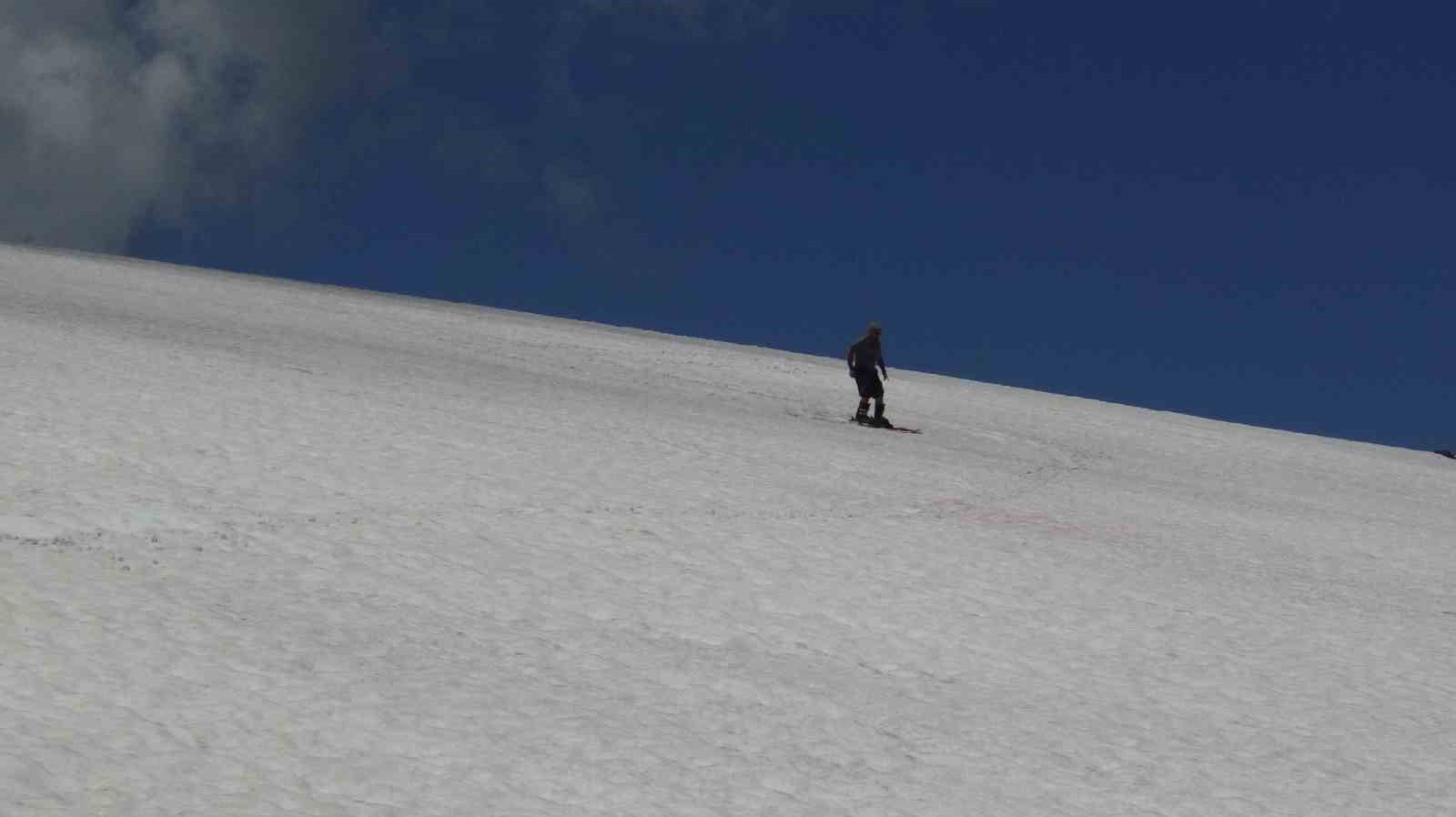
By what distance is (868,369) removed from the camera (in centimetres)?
2458

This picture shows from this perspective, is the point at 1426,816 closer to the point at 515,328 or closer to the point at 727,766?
the point at 727,766

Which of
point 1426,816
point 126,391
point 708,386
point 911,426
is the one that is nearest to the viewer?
point 1426,816

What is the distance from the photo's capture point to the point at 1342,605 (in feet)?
47.3

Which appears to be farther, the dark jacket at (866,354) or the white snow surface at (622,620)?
the dark jacket at (866,354)

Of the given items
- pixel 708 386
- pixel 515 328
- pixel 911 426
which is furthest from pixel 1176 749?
pixel 515 328

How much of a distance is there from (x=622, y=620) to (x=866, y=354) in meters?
14.9

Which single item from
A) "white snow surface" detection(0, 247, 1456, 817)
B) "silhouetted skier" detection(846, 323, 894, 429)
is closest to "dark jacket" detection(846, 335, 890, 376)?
"silhouetted skier" detection(846, 323, 894, 429)

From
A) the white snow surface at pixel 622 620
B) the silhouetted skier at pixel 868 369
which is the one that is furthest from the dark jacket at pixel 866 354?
the white snow surface at pixel 622 620

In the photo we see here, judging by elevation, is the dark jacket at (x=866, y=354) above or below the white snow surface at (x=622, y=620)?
above

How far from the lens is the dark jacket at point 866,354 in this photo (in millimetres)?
24234

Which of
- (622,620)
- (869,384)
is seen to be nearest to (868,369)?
(869,384)

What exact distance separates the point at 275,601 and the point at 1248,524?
1384 centimetres

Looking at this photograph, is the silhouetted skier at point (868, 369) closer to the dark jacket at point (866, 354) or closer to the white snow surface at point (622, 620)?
the dark jacket at point (866, 354)

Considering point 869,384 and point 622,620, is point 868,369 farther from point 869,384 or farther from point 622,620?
point 622,620
